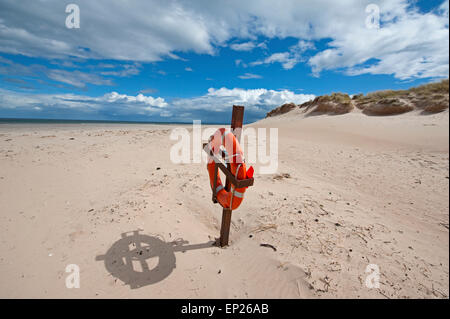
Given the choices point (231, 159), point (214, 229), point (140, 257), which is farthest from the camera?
point (214, 229)

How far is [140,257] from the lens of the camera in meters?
2.94

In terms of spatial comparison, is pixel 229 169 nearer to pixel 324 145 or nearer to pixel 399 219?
pixel 399 219

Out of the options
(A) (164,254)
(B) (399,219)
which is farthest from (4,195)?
(B) (399,219)

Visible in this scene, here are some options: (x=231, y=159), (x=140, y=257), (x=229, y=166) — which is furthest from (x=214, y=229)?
(x=231, y=159)

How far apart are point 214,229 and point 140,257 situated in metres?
1.47

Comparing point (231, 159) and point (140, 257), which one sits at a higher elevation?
point (231, 159)

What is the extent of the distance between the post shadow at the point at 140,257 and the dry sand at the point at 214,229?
0.02 meters

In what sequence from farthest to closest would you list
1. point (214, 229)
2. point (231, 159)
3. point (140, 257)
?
point (214, 229) < point (140, 257) < point (231, 159)

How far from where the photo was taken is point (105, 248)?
120 inches

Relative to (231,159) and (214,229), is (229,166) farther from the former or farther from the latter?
(214,229)

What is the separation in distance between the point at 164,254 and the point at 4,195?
13.8ft

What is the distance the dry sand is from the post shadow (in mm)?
16

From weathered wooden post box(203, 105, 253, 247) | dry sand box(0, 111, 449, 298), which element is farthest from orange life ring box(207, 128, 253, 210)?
dry sand box(0, 111, 449, 298)

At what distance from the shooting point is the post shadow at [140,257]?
267 cm
